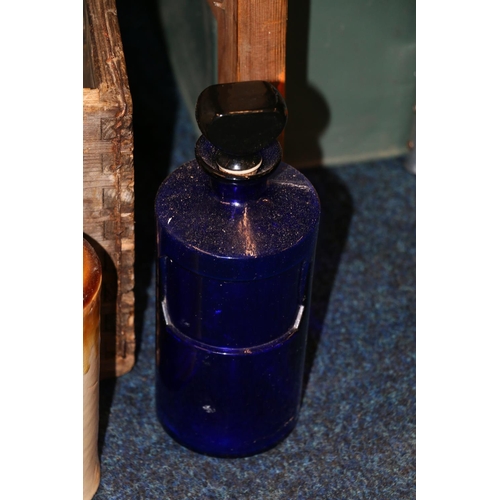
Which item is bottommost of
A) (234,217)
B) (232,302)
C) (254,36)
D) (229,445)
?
(229,445)

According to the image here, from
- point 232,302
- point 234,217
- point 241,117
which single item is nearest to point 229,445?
point 232,302

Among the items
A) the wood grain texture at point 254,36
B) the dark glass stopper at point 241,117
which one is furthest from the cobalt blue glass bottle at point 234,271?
the wood grain texture at point 254,36

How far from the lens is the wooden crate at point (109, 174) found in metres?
1.24

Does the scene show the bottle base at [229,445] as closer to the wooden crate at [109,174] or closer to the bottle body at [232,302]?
the bottle body at [232,302]

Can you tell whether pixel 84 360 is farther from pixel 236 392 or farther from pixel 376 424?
pixel 376 424

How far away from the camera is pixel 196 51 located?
1905 millimetres

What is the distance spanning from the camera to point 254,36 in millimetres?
1392

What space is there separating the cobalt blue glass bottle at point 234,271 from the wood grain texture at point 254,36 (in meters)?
0.22

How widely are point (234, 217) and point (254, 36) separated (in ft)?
1.10

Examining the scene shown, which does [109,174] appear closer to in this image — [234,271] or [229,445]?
[234,271]

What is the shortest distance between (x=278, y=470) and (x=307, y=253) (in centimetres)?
38

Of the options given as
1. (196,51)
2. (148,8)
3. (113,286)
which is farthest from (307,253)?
(148,8)

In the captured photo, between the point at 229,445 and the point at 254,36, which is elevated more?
the point at 254,36

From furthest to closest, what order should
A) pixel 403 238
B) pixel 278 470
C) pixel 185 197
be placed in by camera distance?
pixel 403 238 → pixel 278 470 → pixel 185 197
